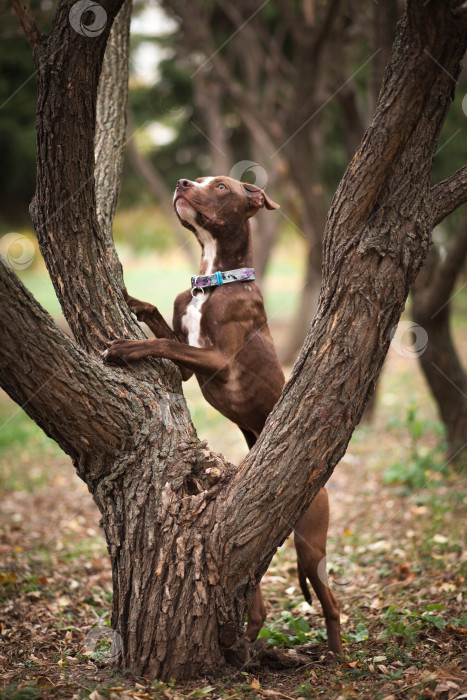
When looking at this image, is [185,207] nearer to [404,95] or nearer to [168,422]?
[168,422]

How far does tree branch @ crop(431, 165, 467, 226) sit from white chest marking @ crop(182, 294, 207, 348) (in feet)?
5.01

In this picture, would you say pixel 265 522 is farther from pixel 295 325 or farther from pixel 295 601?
pixel 295 325

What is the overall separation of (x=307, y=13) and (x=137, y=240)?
627 inches

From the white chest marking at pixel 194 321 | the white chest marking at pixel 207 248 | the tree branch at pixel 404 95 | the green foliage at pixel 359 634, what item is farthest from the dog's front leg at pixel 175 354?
the green foliage at pixel 359 634

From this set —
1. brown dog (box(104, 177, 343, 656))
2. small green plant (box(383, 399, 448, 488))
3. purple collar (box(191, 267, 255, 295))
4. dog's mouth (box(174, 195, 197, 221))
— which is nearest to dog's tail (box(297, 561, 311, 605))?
brown dog (box(104, 177, 343, 656))

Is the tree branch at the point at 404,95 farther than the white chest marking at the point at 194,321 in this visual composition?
No

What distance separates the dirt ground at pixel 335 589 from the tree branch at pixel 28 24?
3.29 metres

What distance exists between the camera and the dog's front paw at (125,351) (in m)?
3.59

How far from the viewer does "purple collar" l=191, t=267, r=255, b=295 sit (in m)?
4.25

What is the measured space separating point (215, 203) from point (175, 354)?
1198 mm

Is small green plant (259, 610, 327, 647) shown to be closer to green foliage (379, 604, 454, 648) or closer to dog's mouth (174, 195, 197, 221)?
green foliage (379, 604, 454, 648)

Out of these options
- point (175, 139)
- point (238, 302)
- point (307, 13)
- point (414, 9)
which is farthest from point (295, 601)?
point (175, 139)

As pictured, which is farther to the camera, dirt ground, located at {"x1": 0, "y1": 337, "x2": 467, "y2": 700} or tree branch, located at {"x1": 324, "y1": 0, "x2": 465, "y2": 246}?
dirt ground, located at {"x1": 0, "y1": 337, "x2": 467, "y2": 700}

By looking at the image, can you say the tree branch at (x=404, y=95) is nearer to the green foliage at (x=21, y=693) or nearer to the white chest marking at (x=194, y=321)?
the white chest marking at (x=194, y=321)
